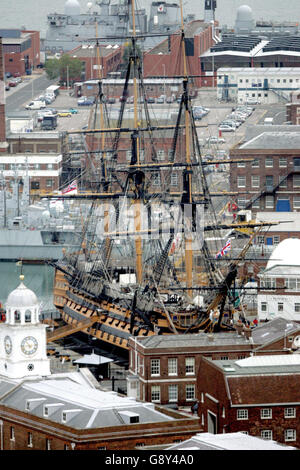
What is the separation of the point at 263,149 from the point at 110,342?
111 ft

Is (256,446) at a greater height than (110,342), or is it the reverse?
(256,446)

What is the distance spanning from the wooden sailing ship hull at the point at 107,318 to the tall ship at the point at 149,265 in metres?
0.05

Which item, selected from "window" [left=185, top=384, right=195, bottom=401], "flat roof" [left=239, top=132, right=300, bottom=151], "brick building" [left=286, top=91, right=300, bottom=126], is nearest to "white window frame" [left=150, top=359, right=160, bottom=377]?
"window" [left=185, top=384, right=195, bottom=401]

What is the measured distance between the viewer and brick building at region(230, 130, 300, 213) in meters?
137

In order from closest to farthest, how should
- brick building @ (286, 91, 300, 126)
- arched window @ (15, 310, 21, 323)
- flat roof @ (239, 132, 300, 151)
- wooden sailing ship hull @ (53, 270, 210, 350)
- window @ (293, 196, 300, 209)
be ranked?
arched window @ (15, 310, 21, 323)
wooden sailing ship hull @ (53, 270, 210, 350)
window @ (293, 196, 300, 209)
flat roof @ (239, 132, 300, 151)
brick building @ (286, 91, 300, 126)

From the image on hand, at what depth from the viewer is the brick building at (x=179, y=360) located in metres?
89.1

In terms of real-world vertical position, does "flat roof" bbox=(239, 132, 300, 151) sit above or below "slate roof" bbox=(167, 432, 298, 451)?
below

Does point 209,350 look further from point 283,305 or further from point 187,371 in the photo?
point 283,305

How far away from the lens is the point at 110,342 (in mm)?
108062

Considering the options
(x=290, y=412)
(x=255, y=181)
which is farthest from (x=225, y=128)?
(x=290, y=412)

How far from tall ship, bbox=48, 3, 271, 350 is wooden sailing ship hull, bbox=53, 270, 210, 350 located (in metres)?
0.05

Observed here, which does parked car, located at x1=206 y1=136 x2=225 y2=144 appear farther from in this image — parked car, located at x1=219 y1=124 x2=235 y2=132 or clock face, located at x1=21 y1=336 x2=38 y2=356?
clock face, located at x1=21 y1=336 x2=38 y2=356

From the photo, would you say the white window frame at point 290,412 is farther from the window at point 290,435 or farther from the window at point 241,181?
the window at point 241,181
